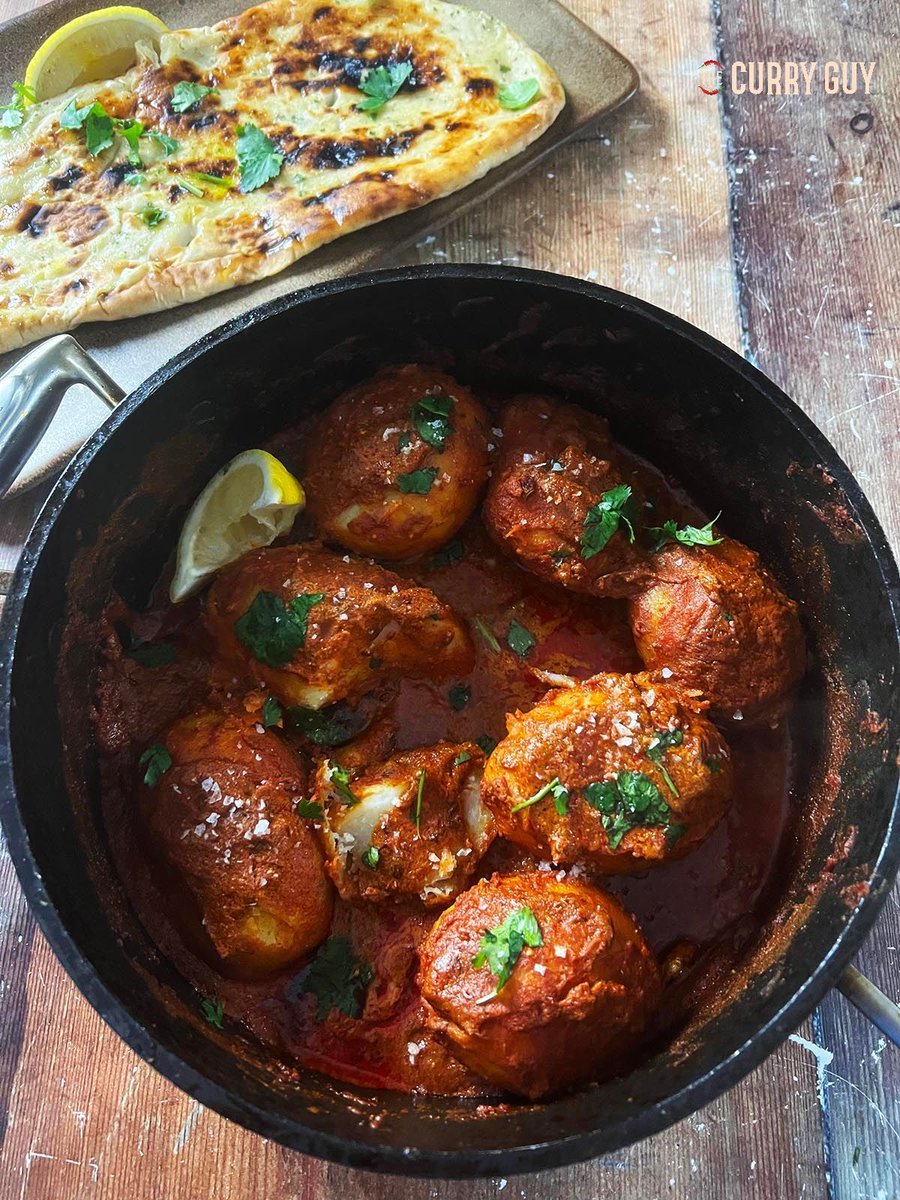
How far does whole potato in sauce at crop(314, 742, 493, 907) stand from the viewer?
2.07 meters

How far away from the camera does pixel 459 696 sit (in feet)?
7.57

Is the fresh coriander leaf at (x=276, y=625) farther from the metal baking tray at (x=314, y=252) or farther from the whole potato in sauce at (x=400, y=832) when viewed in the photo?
the metal baking tray at (x=314, y=252)

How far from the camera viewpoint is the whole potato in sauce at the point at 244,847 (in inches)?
79.3

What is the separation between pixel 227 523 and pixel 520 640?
727mm

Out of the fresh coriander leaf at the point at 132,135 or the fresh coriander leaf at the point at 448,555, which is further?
the fresh coriander leaf at the point at 132,135

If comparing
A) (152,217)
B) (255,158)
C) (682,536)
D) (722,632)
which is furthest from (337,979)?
(255,158)

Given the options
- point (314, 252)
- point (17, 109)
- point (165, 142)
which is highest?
point (17, 109)

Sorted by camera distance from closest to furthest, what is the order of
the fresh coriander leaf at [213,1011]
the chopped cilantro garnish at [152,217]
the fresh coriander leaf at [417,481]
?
the fresh coriander leaf at [213,1011], the fresh coriander leaf at [417,481], the chopped cilantro garnish at [152,217]

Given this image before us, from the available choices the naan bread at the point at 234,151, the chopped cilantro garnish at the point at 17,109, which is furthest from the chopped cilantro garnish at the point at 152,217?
the chopped cilantro garnish at the point at 17,109

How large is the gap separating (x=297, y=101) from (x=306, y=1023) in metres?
2.41

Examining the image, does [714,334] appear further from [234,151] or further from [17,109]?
[17,109]

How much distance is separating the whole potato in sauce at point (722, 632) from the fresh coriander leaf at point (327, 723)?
26.2 inches

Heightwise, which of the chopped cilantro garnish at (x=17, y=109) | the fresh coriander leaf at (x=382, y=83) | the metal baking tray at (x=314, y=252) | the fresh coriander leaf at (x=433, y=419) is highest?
the chopped cilantro garnish at (x=17, y=109)

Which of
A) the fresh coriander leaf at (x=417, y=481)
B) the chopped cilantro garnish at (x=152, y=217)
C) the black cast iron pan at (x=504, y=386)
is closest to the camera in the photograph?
the black cast iron pan at (x=504, y=386)
